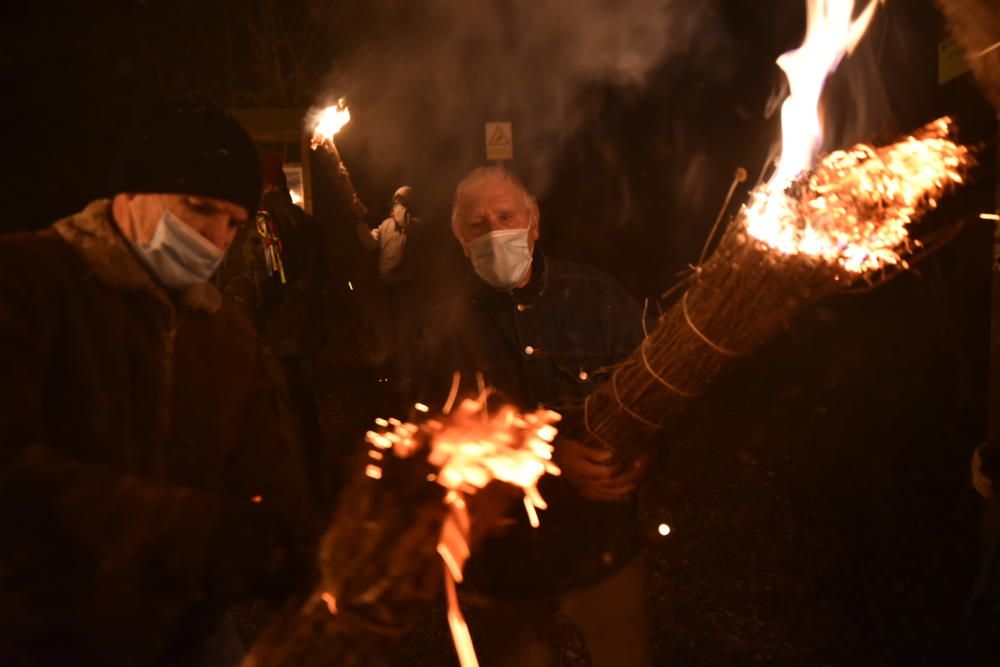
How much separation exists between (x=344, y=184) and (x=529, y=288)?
6873 millimetres

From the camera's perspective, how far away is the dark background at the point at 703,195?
5.07m

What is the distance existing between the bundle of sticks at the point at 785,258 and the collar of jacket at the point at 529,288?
542mm

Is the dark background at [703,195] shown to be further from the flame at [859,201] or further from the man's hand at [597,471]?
the flame at [859,201]

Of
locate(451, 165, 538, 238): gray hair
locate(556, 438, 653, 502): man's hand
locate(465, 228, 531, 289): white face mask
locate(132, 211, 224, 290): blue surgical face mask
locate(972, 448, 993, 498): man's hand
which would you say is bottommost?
locate(972, 448, 993, 498): man's hand

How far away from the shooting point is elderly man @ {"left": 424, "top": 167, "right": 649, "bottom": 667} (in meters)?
3.05

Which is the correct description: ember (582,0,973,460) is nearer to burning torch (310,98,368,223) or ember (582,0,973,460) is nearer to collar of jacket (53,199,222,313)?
collar of jacket (53,199,222,313)

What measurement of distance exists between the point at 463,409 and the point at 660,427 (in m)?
0.70

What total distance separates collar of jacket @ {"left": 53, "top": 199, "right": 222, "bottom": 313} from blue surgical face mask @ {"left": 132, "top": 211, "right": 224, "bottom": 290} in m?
0.03

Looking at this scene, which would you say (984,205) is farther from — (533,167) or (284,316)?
(533,167)

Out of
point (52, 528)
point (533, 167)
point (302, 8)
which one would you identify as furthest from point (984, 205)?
point (302, 8)

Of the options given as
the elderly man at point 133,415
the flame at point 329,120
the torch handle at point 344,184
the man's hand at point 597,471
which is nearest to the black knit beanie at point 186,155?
the elderly man at point 133,415

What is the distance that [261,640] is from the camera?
283 cm

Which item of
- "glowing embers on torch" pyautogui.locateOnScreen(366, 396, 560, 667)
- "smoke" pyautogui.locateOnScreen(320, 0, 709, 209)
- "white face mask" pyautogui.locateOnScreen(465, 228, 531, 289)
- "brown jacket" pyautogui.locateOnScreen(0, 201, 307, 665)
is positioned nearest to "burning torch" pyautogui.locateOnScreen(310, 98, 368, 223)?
"smoke" pyautogui.locateOnScreen(320, 0, 709, 209)

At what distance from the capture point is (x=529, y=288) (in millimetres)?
3217
